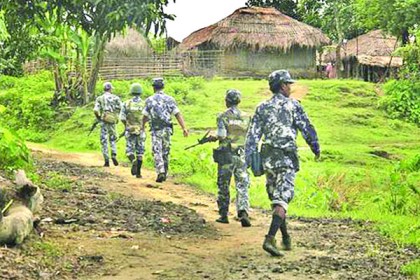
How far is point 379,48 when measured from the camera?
46.9 meters

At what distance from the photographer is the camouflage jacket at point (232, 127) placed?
958cm

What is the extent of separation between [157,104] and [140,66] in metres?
23.3

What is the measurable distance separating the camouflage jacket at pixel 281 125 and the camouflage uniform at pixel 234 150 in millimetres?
1743

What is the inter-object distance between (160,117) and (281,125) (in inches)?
209

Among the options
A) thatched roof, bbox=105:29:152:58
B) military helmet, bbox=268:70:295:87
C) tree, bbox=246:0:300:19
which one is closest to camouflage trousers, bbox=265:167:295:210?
military helmet, bbox=268:70:295:87

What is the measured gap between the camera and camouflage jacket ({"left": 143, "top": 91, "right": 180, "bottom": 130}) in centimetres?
1266

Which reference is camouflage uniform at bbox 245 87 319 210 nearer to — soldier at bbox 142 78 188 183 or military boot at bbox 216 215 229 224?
military boot at bbox 216 215 229 224

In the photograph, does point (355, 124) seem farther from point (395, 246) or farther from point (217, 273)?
point (217, 273)

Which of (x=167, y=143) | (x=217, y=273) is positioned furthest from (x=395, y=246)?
(x=167, y=143)

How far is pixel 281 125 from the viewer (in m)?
7.66

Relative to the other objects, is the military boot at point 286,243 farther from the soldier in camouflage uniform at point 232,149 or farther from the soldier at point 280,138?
the soldier in camouflage uniform at point 232,149

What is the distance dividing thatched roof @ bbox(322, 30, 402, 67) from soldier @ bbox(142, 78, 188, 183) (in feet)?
110

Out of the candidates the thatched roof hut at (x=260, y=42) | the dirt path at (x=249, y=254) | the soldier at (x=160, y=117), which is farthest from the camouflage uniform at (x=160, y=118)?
the thatched roof hut at (x=260, y=42)

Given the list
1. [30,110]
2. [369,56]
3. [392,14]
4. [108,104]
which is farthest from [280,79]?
[369,56]
